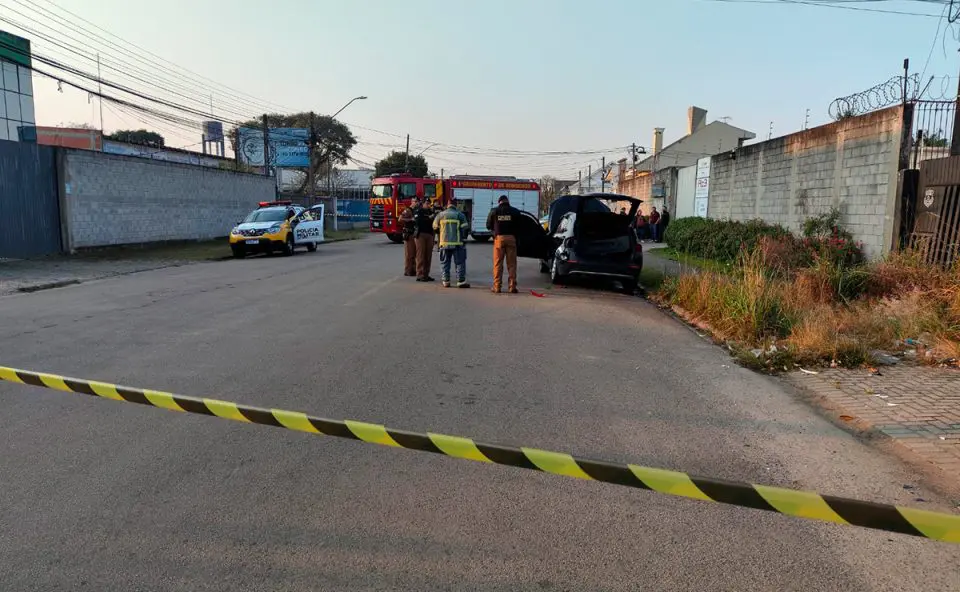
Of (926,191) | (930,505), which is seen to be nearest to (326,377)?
(930,505)

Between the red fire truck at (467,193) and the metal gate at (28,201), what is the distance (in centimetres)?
1379

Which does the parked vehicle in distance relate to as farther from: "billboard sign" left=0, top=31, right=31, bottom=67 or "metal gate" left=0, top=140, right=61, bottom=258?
"billboard sign" left=0, top=31, right=31, bottom=67

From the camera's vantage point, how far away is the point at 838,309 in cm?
882

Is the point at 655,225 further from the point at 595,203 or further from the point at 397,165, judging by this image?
the point at 397,165

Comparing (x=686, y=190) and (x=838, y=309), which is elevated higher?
(x=686, y=190)

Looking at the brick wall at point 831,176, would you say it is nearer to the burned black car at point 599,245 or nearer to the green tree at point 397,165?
the burned black car at point 599,245

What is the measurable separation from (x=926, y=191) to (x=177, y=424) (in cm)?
1103

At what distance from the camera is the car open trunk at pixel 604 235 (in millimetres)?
12766

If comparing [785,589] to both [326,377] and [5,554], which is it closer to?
[5,554]

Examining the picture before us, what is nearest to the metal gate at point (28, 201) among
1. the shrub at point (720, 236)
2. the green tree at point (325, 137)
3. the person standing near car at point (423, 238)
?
the person standing near car at point (423, 238)

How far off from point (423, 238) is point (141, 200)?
14.7 m

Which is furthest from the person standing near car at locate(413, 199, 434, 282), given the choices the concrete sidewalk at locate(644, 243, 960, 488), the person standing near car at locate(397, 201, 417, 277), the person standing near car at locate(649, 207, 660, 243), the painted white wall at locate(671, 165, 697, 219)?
the person standing near car at locate(649, 207, 660, 243)

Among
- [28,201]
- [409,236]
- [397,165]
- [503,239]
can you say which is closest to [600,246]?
[503,239]

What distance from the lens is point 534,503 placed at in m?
3.61
